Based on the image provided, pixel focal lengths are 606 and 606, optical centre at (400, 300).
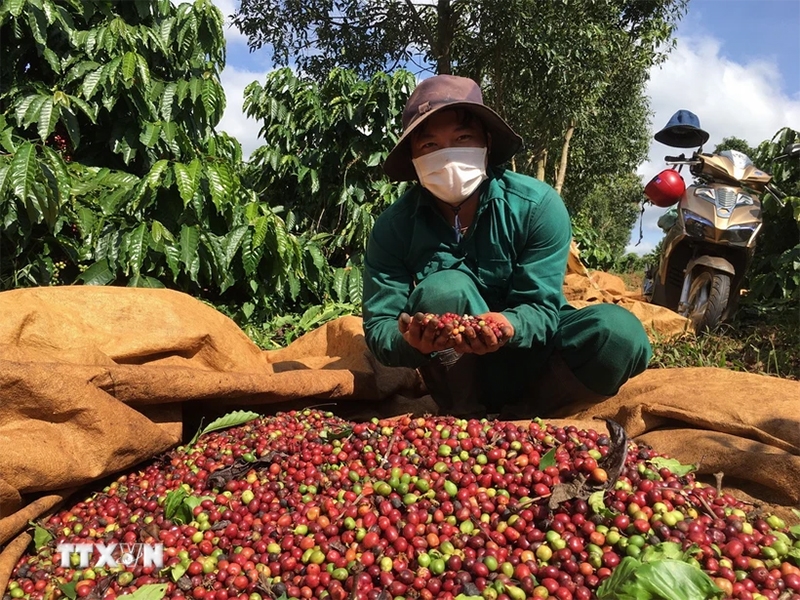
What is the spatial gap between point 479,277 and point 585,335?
1.51 feet

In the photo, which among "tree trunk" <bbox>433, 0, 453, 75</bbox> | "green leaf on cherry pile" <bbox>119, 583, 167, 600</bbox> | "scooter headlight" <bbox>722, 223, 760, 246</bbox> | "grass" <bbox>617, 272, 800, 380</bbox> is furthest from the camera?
"tree trunk" <bbox>433, 0, 453, 75</bbox>

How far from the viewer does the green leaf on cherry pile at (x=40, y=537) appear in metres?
1.63

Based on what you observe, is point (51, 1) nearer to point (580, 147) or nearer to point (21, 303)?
point (21, 303)

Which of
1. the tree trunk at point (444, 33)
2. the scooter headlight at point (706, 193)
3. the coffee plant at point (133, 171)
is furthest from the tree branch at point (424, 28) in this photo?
the scooter headlight at point (706, 193)

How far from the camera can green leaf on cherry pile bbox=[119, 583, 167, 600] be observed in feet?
4.36

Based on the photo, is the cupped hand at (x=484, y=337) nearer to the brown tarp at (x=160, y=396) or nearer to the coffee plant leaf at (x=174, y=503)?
the brown tarp at (x=160, y=396)

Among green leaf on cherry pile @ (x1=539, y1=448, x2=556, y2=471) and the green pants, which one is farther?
the green pants

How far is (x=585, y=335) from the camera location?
2076 millimetres

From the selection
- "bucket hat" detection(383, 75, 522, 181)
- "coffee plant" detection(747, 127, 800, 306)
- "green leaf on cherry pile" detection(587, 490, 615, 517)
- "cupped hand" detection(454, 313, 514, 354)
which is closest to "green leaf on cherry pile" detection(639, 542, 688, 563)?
"green leaf on cherry pile" detection(587, 490, 615, 517)

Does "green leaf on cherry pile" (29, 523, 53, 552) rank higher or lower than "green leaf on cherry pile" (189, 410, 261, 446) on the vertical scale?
lower

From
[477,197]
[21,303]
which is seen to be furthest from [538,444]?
[21,303]

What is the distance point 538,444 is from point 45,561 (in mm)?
1356

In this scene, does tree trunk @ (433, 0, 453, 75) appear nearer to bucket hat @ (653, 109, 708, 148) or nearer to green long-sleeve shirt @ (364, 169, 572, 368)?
bucket hat @ (653, 109, 708, 148)

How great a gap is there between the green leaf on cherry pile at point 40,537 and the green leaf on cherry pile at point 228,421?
0.54 meters
